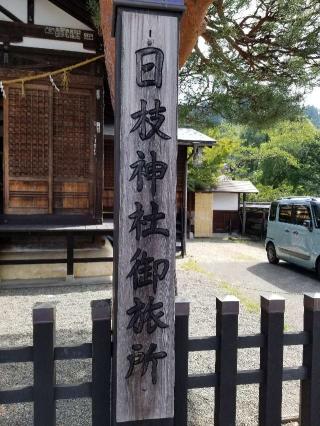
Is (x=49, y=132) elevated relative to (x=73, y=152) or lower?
elevated

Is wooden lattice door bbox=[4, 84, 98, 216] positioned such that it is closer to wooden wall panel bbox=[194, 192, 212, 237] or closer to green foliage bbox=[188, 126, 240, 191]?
green foliage bbox=[188, 126, 240, 191]

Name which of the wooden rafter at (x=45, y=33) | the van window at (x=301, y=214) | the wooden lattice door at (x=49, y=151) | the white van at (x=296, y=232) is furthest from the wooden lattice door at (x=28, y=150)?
the van window at (x=301, y=214)

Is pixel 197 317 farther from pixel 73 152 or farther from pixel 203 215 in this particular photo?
pixel 203 215

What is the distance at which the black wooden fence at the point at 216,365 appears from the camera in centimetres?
191

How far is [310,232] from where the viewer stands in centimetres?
918

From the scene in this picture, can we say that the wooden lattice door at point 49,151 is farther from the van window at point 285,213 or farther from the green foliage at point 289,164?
the green foliage at point 289,164

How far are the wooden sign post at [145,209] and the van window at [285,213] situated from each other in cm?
917

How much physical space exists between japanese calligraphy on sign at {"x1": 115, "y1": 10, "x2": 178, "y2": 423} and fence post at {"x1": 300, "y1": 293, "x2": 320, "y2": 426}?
0.87 meters

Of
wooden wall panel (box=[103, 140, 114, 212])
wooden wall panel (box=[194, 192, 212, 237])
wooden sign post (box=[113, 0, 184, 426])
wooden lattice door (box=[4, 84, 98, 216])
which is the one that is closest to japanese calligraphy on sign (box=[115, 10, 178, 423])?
wooden sign post (box=[113, 0, 184, 426])

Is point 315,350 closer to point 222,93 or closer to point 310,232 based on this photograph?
point 222,93

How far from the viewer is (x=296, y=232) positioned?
981cm

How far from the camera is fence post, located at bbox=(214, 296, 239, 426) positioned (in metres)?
2.08

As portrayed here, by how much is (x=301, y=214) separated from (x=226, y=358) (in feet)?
27.7

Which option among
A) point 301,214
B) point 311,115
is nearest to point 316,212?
point 301,214
